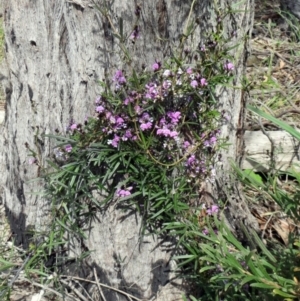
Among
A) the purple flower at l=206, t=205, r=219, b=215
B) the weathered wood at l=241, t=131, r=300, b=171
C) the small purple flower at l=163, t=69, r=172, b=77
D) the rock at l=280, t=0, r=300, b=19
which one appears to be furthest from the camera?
the rock at l=280, t=0, r=300, b=19

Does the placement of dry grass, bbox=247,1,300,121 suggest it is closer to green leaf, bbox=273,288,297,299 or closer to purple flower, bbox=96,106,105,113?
purple flower, bbox=96,106,105,113

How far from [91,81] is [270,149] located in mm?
1285

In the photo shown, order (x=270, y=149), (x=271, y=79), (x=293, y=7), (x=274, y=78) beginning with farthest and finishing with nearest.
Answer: (x=293, y=7), (x=274, y=78), (x=271, y=79), (x=270, y=149)

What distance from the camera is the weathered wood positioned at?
10.4ft

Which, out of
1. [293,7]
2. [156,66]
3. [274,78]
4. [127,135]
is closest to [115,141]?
Result: [127,135]

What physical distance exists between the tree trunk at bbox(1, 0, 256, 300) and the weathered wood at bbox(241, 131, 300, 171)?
57 cm

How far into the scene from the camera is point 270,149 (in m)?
3.18

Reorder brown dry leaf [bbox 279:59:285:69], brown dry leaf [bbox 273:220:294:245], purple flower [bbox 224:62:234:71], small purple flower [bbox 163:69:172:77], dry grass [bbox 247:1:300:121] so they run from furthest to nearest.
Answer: brown dry leaf [bbox 279:59:285:69] → dry grass [bbox 247:1:300:121] → brown dry leaf [bbox 273:220:294:245] → purple flower [bbox 224:62:234:71] → small purple flower [bbox 163:69:172:77]

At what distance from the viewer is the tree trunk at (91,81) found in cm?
220

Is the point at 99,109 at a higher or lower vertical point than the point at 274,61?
higher

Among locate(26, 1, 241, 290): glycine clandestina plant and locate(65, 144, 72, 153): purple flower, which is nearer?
locate(26, 1, 241, 290): glycine clandestina plant

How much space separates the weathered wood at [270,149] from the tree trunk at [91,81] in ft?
1.87

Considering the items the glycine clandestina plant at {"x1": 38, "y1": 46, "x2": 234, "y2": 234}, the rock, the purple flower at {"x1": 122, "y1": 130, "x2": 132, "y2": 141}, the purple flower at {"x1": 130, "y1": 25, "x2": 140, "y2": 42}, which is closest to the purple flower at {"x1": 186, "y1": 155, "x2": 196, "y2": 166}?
the glycine clandestina plant at {"x1": 38, "y1": 46, "x2": 234, "y2": 234}

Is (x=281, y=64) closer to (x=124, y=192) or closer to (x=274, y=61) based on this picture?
(x=274, y=61)
